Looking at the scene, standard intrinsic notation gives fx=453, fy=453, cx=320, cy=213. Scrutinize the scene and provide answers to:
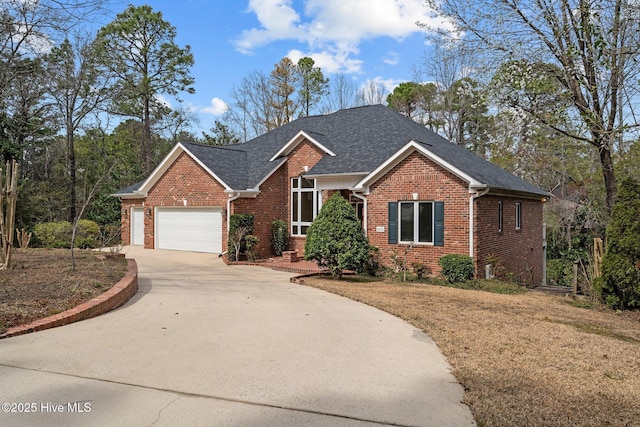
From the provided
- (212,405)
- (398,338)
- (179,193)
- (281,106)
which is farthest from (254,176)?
(281,106)

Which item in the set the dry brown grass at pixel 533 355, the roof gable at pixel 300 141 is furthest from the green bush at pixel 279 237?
the dry brown grass at pixel 533 355

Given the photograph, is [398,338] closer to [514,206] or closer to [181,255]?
[514,206]

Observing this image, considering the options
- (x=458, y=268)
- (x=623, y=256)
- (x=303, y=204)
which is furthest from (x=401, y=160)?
(x=623, y=256)

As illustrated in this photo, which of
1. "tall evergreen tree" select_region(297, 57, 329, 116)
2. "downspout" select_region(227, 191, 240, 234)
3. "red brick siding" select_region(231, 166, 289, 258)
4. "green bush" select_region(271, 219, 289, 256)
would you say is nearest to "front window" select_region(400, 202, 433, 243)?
"green bush" select_region(271, 219, 289, 256)

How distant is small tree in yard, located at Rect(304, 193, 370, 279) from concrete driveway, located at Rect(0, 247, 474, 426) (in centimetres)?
454

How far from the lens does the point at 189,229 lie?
20.2 meters

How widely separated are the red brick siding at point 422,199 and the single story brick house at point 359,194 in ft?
0.11

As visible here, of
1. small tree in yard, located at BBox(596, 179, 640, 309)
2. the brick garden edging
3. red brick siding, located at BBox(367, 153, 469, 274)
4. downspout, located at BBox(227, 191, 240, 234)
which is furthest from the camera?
downspout, located at BBox(227, 191, 240, 234)

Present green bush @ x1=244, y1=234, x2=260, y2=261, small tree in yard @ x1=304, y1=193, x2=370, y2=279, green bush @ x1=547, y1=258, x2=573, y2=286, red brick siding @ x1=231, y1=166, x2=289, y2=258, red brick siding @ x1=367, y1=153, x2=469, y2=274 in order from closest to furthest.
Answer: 1. small tree in yard @ x1=304, y1=193, x2=370, y2=279
2. red brick siding @ x1=367, y1=153, x2=469, y2=274
3. green bush @ x1=244, y1=234, x2=260, y2=261
4. red brick siding @ x1=231, y1=166, x2=289, y2=258
5. green bush @ x1=547, y1=258, x2=573, y2=286

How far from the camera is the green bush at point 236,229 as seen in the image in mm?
17047

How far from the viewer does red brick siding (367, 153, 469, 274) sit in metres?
14.1

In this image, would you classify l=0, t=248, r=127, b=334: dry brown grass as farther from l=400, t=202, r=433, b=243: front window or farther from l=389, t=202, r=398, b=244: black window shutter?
l=400, t=202, r=433, b=243: front window

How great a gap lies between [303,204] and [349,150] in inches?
115

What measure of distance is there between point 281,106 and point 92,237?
20788 mm
